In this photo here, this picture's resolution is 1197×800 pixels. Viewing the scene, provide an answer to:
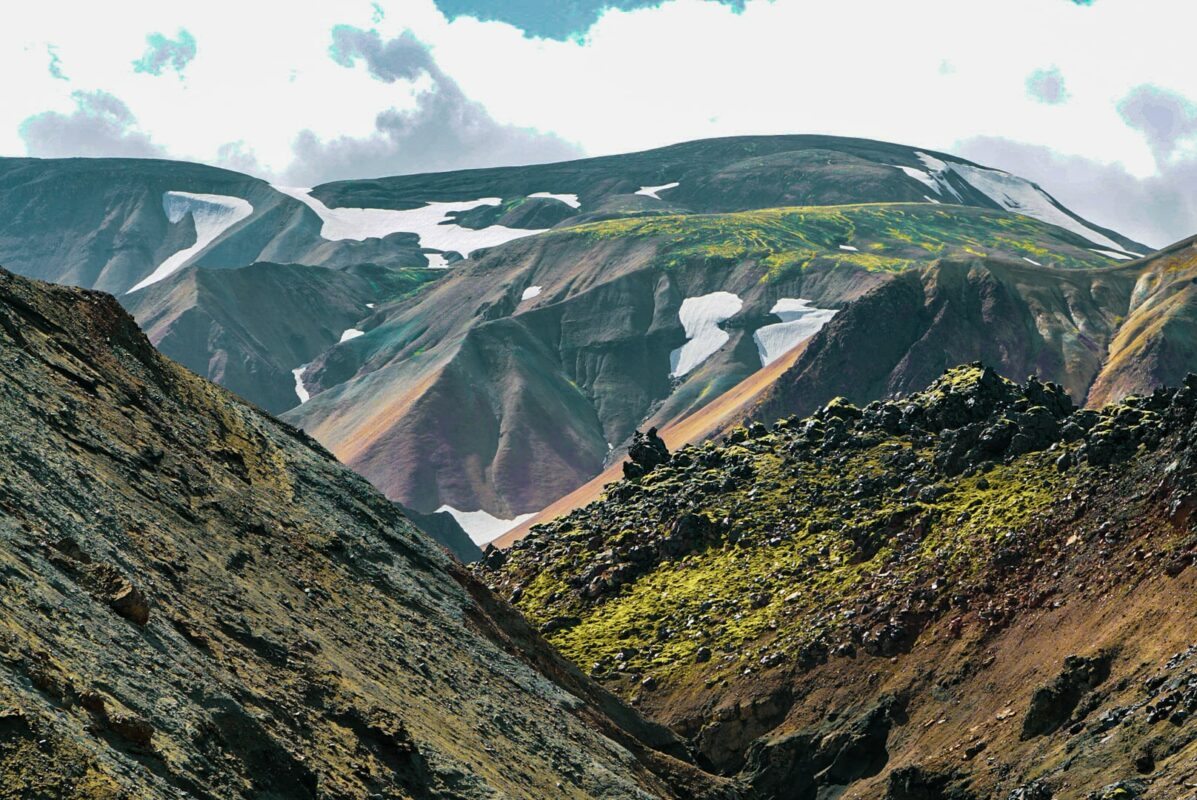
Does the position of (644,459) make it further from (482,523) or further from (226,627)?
(482,523)

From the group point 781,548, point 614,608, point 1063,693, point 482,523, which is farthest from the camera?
point 482,523

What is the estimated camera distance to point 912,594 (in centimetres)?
4438

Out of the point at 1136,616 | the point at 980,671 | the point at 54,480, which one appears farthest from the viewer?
the point at 980,671

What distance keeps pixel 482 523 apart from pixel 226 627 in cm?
15997

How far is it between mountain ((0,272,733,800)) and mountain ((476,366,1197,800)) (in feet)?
13.7

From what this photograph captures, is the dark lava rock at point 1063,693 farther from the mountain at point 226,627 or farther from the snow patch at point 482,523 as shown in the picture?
the snow patch at point 482,523

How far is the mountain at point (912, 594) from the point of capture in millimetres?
34812

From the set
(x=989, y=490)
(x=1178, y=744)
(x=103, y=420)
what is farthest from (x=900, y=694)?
(x=103, y=420)

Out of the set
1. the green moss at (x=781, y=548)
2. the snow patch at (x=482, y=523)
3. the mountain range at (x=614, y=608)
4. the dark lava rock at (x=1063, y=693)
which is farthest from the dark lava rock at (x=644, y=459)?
the snow patch at (x=482, y=523)

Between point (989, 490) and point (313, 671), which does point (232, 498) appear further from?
point (989, 490)

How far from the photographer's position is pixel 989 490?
47688mm

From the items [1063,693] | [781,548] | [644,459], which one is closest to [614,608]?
[781,548]

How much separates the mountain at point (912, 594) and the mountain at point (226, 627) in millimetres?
4173

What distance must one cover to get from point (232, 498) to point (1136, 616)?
1946 centimetres
